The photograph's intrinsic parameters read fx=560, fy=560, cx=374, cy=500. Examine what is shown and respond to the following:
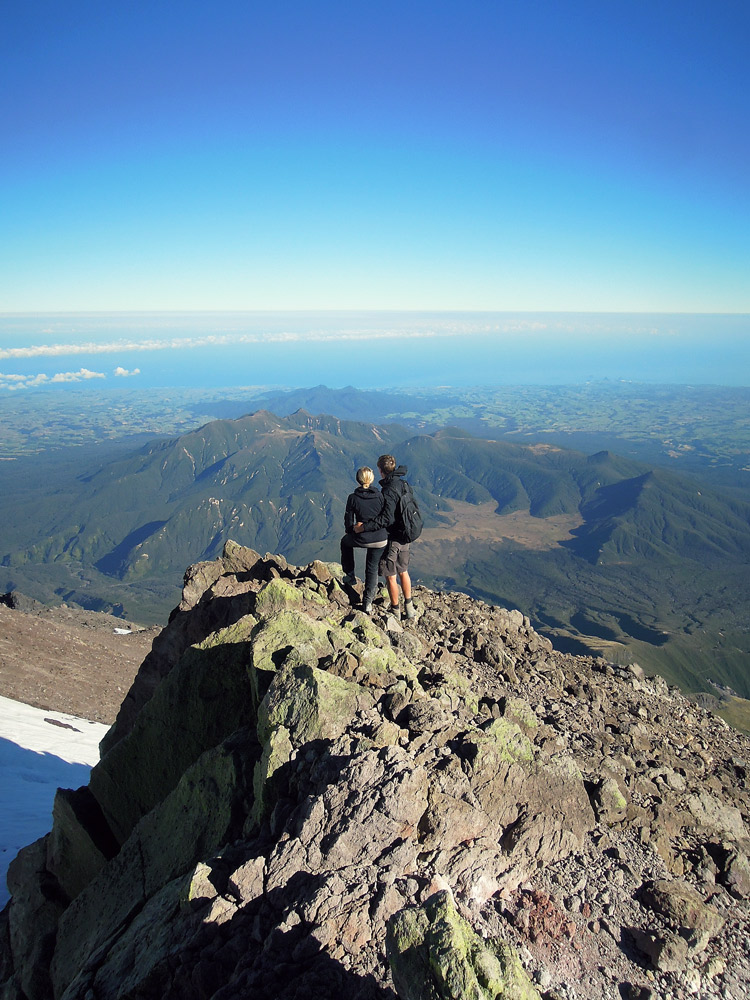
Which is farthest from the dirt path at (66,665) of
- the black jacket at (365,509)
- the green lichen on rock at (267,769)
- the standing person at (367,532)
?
the green lichen on rock at (267,769)

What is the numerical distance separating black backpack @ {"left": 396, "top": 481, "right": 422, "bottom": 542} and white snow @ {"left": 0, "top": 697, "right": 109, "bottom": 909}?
17157 millimetres

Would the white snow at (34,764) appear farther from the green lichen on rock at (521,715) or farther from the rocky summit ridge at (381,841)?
the green lichen on rock at (521,715)

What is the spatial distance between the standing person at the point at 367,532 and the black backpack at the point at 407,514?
1.62 ft

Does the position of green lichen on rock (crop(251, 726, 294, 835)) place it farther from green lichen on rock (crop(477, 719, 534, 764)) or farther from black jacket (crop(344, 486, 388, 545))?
black jacket (crop(344, 486, 388, 545))

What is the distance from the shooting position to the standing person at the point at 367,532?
14.3 m

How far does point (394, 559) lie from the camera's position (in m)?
15.1

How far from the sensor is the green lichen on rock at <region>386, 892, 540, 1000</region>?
16.2 feet

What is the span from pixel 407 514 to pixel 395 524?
0.52 m

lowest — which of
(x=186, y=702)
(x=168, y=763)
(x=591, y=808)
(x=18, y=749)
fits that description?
(x=18, y=749)

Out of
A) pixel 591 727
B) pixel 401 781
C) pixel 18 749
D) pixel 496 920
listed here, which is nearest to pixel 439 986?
pixel 496 920

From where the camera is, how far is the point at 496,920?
6.29 metres

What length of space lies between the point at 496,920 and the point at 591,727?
6.69 meters

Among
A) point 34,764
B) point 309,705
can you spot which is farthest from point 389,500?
point 34,764

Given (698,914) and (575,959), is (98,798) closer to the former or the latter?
(575,959)
